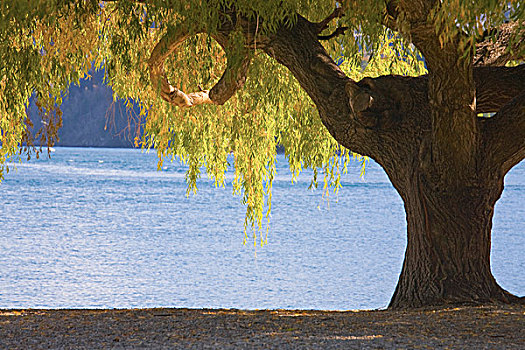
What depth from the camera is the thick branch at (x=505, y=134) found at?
15.1 ft

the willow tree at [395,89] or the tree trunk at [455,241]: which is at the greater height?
the willow tree at [395,89]

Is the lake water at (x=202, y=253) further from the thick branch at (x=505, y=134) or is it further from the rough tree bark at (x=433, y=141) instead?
the thick branch at (x=505, y=134)

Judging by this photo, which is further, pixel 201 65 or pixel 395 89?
pixel 201 65

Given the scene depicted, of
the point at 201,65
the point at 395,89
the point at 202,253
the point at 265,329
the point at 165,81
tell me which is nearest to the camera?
the point at 265,329

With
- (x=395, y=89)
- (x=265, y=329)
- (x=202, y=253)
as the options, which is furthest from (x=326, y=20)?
(x=202, y=253)

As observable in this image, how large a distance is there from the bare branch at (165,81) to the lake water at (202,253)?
6.46 m

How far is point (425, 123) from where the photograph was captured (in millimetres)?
4750

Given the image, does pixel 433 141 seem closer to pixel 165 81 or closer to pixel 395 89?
pixel 395 89

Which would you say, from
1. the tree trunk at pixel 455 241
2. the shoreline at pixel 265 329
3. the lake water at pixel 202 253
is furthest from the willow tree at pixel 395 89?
the lake water at pixel 202 253

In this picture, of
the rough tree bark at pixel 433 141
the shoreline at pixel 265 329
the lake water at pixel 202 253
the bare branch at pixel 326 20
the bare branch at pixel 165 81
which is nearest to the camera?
the shoreline at pixel 265 329

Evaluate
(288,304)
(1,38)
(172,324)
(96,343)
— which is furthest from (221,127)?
(288,304)

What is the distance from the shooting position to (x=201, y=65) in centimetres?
600

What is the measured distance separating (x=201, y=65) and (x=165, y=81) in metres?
0.69

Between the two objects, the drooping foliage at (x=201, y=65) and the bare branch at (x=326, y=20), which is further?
the bare branch at (x=326, y=20)
